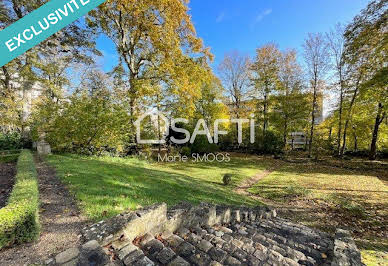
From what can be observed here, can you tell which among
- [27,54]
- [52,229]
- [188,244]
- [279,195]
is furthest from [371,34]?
[27,54]

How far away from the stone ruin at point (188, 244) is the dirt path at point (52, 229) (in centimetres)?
23

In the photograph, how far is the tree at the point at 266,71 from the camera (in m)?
16.7

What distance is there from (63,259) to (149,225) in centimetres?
86

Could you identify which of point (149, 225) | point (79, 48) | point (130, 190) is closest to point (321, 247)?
point (149, 225)

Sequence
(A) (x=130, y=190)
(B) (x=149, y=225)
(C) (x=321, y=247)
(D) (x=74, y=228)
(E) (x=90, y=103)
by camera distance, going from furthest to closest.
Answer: (E) (x=90, y=103), (A) (x=130, y=190), (C) (x=321, y=247), (D) (x=74, y=228), (B) (x=149, y=225)

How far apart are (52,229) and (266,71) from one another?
59.9ft

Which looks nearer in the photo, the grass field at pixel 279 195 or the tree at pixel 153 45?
the grass field at pixel 279 195

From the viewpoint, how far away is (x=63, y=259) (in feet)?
5.00

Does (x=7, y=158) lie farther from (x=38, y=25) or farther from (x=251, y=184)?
(x=251, y=184)

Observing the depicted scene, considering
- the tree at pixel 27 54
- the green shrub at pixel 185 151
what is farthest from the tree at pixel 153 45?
the green shrub at pixel 185 151

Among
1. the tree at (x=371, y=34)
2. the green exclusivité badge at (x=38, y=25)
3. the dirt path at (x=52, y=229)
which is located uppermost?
the tree at (x=371, y=34)

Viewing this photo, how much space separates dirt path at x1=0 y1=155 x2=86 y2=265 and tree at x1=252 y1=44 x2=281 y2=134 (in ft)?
53.4

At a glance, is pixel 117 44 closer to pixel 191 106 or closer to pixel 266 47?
pixel 191 106

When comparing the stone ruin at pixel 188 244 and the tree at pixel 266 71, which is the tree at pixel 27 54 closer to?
the stone ruin at pixel 188 244
